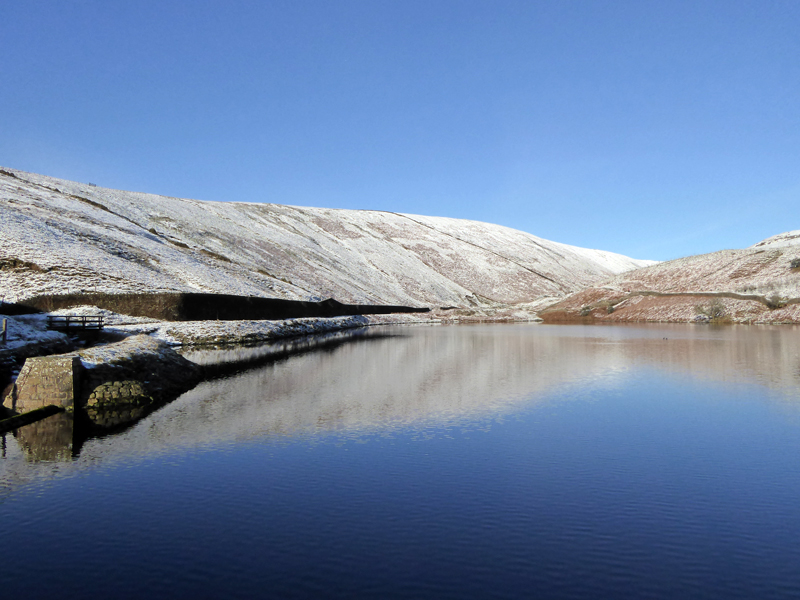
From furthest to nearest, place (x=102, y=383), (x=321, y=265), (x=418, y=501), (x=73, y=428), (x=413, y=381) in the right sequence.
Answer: (x=321, y=265)
(x=413, y=381)
(x=102, y=383)
(x=73, y=428)
(x=418, y=501)

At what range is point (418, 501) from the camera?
928 centimetres

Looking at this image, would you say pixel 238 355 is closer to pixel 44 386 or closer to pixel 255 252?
pixel 44 386

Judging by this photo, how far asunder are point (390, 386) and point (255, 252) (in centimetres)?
7859

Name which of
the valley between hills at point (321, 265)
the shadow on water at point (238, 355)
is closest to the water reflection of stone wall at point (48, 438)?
the shadow on water at point (238, 355)

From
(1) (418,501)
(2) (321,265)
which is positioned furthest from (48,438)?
(2) (321,265)

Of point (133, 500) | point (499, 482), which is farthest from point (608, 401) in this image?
point (133, 500)

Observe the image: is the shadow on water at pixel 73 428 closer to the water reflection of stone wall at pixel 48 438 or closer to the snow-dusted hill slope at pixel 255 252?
the water reflection of stone wall at pixel 48 438

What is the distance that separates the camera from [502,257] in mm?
165500

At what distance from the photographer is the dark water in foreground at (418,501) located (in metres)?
6.82

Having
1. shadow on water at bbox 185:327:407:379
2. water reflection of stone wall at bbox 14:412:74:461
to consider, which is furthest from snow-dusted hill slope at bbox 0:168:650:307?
water reflection of stone wall at bbox 14:412:74:461

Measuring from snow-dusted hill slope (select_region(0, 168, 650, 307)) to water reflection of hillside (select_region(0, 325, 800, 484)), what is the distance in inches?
1058

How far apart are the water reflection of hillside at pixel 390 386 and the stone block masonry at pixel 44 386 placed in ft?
9.43

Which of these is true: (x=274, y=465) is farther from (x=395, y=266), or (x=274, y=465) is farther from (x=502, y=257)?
(x=502, y=257)

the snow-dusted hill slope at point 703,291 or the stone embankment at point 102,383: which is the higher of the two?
the snow-dusted hill slope at point 703,291
